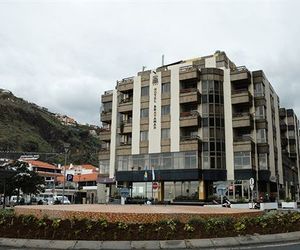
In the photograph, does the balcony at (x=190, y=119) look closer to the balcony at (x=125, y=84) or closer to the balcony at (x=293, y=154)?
the balcony at (x=125, y=84)

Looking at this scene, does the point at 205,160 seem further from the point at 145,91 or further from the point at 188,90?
the point at 145,91

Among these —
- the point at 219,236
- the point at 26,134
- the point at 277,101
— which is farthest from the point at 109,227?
the point at 26,134

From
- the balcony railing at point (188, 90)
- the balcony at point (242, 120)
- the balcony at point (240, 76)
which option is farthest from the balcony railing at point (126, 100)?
the balcony at point (242, 120)

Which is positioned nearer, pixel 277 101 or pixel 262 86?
pixel 262 86

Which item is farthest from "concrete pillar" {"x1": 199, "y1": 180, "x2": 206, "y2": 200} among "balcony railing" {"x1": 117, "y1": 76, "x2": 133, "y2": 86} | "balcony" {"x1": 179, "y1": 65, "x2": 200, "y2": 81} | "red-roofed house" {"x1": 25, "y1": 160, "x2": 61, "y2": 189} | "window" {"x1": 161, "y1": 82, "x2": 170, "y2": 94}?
"red-roofed house" {"x1": 25, "y1": 160, "x2": 61, "y2": 189}

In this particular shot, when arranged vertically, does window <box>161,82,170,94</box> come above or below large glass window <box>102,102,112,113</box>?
above

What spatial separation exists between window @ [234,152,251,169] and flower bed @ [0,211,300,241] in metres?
42.7

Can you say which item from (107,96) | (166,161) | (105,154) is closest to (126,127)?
(105,154)

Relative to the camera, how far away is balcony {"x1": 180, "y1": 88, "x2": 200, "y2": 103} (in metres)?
59.1

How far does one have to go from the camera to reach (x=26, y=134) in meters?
170

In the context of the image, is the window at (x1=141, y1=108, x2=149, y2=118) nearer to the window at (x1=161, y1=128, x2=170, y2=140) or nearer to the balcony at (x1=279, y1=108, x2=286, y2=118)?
the window at (x1=161, y1=128, x2=170, y2=140)

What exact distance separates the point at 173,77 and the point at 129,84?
26.7 feet

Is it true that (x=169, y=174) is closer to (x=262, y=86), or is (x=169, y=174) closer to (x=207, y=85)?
(x=207, y=85)

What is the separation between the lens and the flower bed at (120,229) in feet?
41.8
